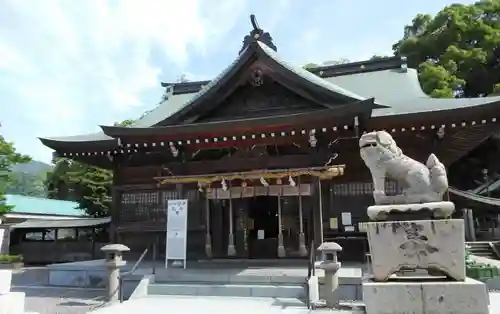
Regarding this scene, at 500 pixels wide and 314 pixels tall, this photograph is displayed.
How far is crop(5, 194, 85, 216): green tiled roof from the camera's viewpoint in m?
28.7

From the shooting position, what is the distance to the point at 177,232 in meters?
10.5

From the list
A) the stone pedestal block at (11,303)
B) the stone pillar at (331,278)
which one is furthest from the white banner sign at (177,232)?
the stone pedestal block at (11,303)

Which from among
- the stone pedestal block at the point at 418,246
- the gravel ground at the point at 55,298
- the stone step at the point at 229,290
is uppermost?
the stone pedestal block at the point at 418,246

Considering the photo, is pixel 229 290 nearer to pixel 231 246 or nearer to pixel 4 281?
pixel 231 246

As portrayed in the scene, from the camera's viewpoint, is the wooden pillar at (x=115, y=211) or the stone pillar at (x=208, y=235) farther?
the wooden pillar at (x=115, y=211)

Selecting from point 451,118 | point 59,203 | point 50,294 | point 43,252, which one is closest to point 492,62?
point 451,118

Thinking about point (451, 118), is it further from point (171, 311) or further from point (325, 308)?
point (171, 311)

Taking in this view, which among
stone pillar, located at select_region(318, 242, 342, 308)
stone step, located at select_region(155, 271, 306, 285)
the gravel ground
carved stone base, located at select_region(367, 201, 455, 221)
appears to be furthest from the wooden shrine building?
carved stone base, located at select_region(367, 201, 455, 221)

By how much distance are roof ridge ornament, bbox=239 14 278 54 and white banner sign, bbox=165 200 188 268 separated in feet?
18.1

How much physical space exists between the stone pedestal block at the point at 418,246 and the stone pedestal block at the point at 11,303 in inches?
191

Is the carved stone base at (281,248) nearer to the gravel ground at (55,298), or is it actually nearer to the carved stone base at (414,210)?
the gravel ground at (55,298)

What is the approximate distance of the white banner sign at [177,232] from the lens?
1050cm

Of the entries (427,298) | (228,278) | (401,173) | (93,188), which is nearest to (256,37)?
(228,278)

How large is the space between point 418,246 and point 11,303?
17.6ft
